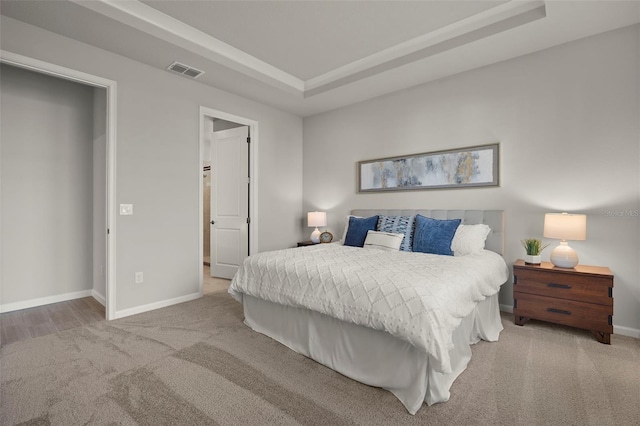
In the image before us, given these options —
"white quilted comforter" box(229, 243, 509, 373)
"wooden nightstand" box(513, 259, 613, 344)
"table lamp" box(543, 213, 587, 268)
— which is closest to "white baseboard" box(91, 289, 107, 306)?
"white quilted comforter" box(229, 243, 509, 373)

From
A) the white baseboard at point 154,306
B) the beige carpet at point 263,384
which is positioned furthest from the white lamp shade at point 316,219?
the beige carpet at point 263,384

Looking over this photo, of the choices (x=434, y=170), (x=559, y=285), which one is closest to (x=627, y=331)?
(x=559, y=285)

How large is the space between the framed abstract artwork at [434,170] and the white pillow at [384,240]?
955 mm

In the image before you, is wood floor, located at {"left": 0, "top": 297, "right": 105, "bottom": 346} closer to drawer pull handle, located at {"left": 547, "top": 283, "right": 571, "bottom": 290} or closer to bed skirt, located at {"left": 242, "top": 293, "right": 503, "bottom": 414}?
bed skirt, located at {"left": 242, "top": 293, "right": 503, "bottom": 414}

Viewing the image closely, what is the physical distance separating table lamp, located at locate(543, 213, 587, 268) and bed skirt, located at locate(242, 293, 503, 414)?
0.67 m

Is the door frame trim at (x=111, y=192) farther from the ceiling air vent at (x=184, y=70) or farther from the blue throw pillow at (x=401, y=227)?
Result: the blue throw pillow at (x=401, y=227)

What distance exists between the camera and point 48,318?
3.17 metres

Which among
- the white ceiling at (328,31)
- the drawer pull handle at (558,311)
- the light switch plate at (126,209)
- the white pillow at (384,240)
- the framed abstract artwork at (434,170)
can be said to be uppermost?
the white ceiling at (328,31)

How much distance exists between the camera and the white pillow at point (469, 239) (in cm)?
305

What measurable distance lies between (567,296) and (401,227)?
5.08 ft

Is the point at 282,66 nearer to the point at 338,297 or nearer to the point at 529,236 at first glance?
the point at 338,297

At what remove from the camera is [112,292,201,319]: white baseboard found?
10.5ft

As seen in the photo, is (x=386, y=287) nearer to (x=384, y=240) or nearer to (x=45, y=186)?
(x=384, y=240)

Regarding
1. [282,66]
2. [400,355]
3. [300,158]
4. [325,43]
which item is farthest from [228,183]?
[400,355]
